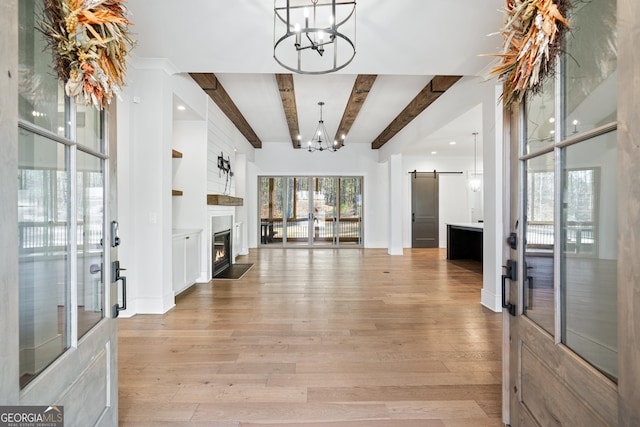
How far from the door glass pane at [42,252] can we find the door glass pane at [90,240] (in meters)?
0.09

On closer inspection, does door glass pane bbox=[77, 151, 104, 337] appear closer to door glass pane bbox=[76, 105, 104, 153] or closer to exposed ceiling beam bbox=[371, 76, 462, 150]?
door glass pane bbox=[76, 105, 104, 153]

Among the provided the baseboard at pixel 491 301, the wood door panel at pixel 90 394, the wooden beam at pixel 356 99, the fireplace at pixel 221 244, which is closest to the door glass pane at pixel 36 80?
the wood door panel at pixel 90 394

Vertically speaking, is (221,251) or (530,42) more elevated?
(530,42)

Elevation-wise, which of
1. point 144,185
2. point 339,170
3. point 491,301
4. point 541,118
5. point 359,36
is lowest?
point 491,301

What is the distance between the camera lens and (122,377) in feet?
7.11

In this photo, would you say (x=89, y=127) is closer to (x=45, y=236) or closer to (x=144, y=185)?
(x=45, y=236)

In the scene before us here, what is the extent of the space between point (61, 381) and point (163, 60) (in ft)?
10.7

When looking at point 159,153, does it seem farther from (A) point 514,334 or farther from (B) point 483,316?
(B) point 483,316

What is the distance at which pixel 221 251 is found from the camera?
5746 mm

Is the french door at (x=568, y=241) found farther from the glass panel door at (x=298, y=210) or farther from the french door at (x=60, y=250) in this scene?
the glass panel door at (x=298, y=210)

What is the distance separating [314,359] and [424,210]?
778 cm

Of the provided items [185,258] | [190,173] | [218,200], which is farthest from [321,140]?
[185,258]

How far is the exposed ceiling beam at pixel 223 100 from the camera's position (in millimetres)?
4250

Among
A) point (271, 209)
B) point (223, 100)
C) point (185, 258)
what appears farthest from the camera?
point (271, 209)
